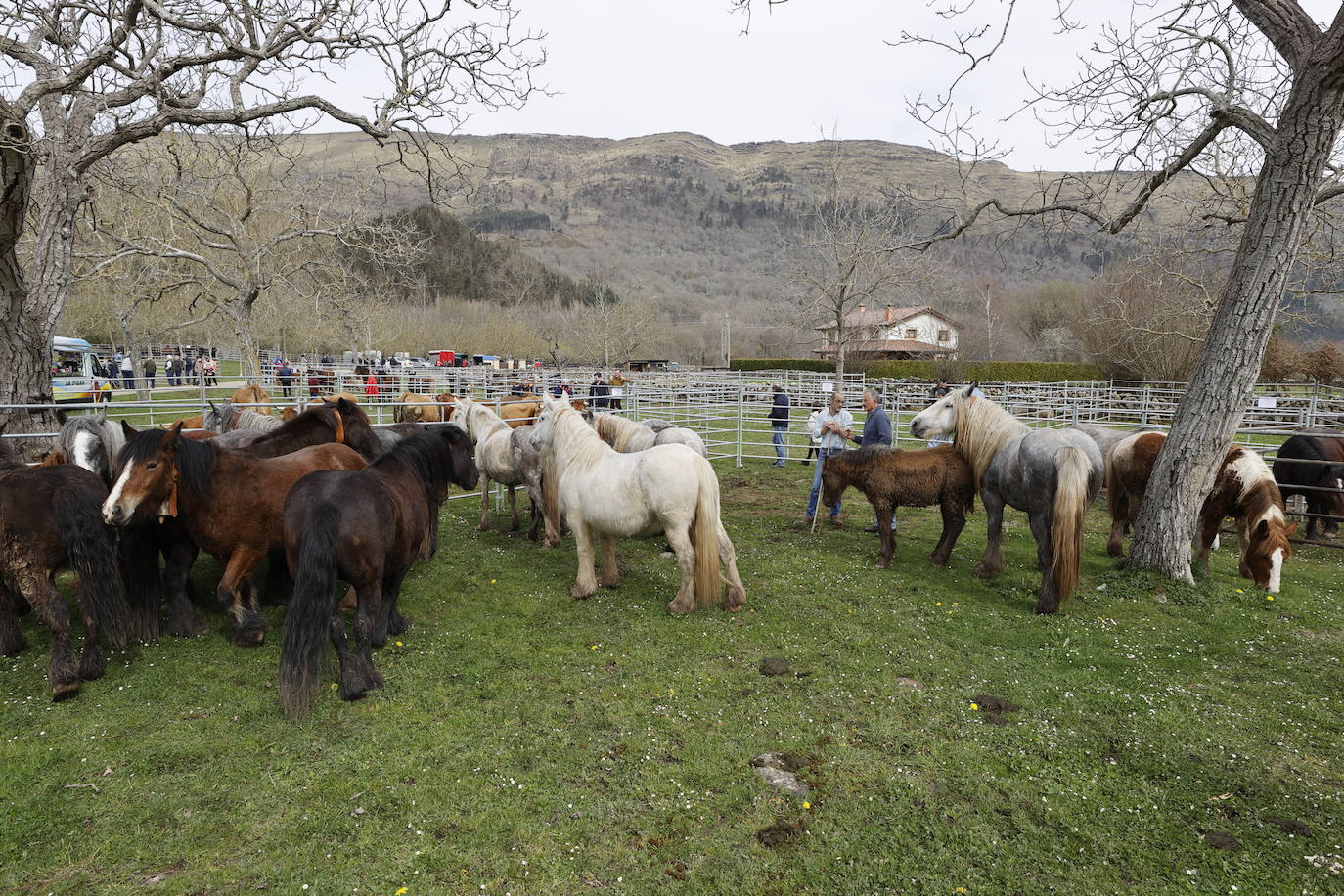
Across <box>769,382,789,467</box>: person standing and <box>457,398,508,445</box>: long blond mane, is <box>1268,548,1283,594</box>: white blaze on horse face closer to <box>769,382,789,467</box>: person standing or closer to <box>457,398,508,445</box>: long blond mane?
<box>769,382,789,467</box>: person standing

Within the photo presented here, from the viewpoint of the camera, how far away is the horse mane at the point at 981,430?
6863 millimetres

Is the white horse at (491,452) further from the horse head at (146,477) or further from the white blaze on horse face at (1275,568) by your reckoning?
the white blaze on horse face at (1275,568)

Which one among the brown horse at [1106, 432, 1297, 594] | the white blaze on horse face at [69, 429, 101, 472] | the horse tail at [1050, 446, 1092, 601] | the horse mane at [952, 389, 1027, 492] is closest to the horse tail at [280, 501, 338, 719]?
the white blaze on horse face at [69, 429, 101, 472]

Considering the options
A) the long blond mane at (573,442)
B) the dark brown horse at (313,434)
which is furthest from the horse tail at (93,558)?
the long blond mane at (573,442)

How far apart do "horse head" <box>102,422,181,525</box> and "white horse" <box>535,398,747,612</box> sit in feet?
10.3

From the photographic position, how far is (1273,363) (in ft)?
82.0

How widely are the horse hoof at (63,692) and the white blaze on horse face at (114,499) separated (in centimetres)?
107

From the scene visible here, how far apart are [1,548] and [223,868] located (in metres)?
3.11

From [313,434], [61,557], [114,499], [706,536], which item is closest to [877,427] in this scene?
[706,536]

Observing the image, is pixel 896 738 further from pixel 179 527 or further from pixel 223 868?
pixel 179 527

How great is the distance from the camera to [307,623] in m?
3.94

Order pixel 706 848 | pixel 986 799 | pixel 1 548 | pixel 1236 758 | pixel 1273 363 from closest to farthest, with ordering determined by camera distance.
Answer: pixel 706 848, pixel 986 799, pixel 1236 758, pixel 1 548, pixel 1273 363

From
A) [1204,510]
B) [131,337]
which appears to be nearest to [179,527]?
[1204,510]

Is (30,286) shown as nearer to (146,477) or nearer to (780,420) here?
(146,477)
